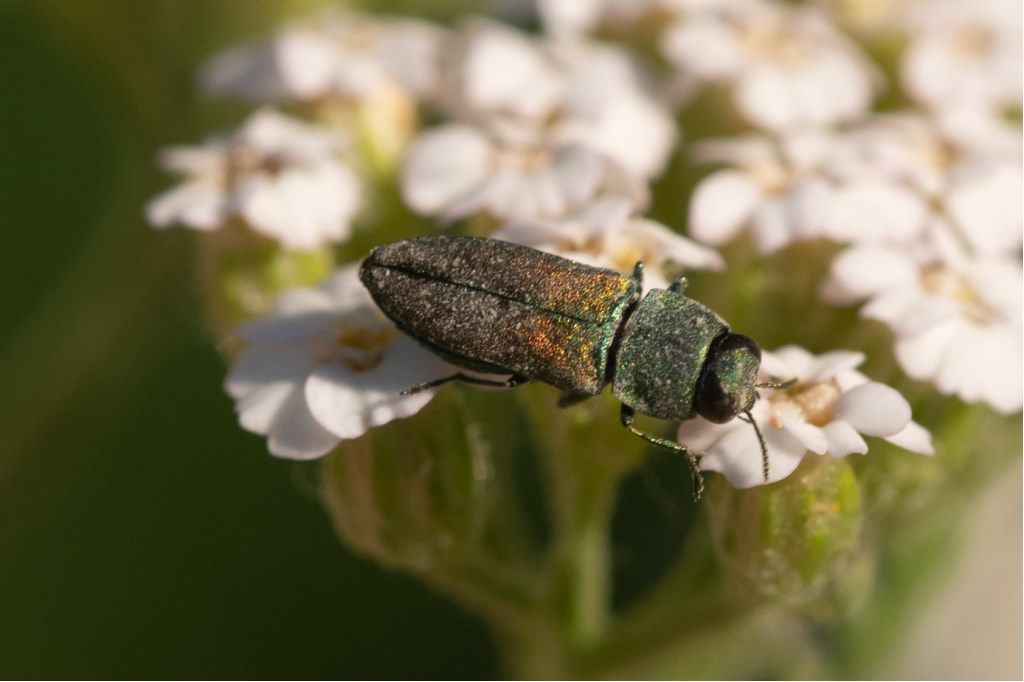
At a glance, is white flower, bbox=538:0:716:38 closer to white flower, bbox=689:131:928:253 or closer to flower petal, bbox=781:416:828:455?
white flower, bbox=689:131:928:253

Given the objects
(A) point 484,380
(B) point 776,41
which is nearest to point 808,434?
(A) point 484,380

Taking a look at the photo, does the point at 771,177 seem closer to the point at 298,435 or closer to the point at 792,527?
the point at 792,527

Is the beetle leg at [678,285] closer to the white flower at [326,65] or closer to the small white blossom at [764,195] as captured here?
the small white blossom at [764,195]

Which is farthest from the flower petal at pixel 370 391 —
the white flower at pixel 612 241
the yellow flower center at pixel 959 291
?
the yellow flower center at pixel 959 291

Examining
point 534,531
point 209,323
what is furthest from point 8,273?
point 534,531

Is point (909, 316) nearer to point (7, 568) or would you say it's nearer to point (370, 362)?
point (370, 362)

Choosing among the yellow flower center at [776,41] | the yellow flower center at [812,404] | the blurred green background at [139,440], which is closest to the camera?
the yellow flower center at [812,404]

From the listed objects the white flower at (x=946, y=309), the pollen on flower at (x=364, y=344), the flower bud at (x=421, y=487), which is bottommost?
the flower bud at (x=421, y=487)
